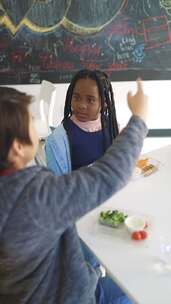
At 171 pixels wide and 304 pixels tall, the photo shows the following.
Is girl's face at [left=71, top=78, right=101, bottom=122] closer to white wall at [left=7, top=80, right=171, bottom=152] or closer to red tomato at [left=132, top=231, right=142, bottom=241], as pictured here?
red tomato at [left=132, top=231, right=142, bottom=241]

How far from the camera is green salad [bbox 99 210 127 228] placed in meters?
1.27

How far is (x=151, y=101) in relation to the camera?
3295mm

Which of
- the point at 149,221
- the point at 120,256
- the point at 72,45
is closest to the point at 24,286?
the point at 120,256

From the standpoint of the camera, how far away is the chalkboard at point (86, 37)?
9.90 feet

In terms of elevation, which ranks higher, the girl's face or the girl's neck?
the girl's face

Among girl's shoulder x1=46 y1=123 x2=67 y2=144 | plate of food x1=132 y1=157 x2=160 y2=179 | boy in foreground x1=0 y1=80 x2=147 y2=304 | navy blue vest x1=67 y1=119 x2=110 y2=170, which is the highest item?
boy in foreground x1=0 y1=80 x2=147 y2=304

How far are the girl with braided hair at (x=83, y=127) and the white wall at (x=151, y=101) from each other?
1468 millimetres

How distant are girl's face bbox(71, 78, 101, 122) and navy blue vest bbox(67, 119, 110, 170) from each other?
0.06 meters

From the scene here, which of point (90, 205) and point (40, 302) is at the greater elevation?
point (90, 205)

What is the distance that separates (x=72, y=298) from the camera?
95 cm

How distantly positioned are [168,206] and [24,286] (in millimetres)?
680

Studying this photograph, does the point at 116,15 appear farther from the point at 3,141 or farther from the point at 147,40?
the point at 3,141

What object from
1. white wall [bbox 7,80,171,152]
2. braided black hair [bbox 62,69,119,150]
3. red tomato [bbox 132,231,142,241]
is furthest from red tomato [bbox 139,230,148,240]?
white wall [bbox 7,80,171,152]

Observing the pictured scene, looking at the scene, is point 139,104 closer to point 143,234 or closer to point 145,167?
point 143,234
